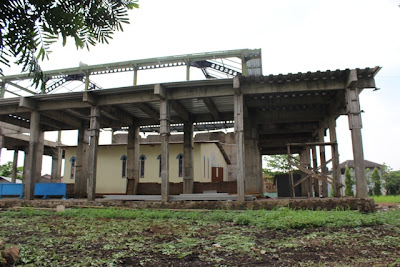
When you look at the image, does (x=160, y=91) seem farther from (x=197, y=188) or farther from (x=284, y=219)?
(x=284, y=219)

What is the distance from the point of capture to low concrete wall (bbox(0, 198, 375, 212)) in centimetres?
1210

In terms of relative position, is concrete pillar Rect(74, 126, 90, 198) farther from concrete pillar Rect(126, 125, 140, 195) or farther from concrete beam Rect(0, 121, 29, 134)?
concrete beam Rect(0, 121, 29, 134)

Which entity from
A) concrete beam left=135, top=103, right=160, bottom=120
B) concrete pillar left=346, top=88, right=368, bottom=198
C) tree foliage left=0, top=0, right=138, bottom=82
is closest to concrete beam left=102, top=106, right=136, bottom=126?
concrete beam left=135, top=103, right=160, bottom=120

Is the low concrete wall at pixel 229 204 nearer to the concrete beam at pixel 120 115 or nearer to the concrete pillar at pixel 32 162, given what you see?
the concrete pillar at pixel 32 162

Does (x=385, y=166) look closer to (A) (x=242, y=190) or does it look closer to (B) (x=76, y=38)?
(A) (x=242, y=190)

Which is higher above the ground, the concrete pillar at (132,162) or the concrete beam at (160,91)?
the concrete beam at (160,91)

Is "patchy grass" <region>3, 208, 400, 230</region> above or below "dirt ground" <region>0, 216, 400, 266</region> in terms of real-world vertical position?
above

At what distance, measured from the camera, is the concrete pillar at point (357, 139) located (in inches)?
492

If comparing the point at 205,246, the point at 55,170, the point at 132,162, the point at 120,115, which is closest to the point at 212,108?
the point at 120,115

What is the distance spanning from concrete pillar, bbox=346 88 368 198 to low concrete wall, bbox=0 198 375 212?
735mm

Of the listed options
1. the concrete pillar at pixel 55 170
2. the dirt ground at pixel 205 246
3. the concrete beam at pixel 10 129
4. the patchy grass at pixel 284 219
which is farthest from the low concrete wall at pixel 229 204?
the concrete pillar at pixel 55 170

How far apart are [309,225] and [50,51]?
7.81 metres

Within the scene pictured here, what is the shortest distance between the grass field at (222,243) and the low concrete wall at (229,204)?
260 cm

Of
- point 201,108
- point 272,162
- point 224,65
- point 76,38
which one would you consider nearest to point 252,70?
point 224,65
